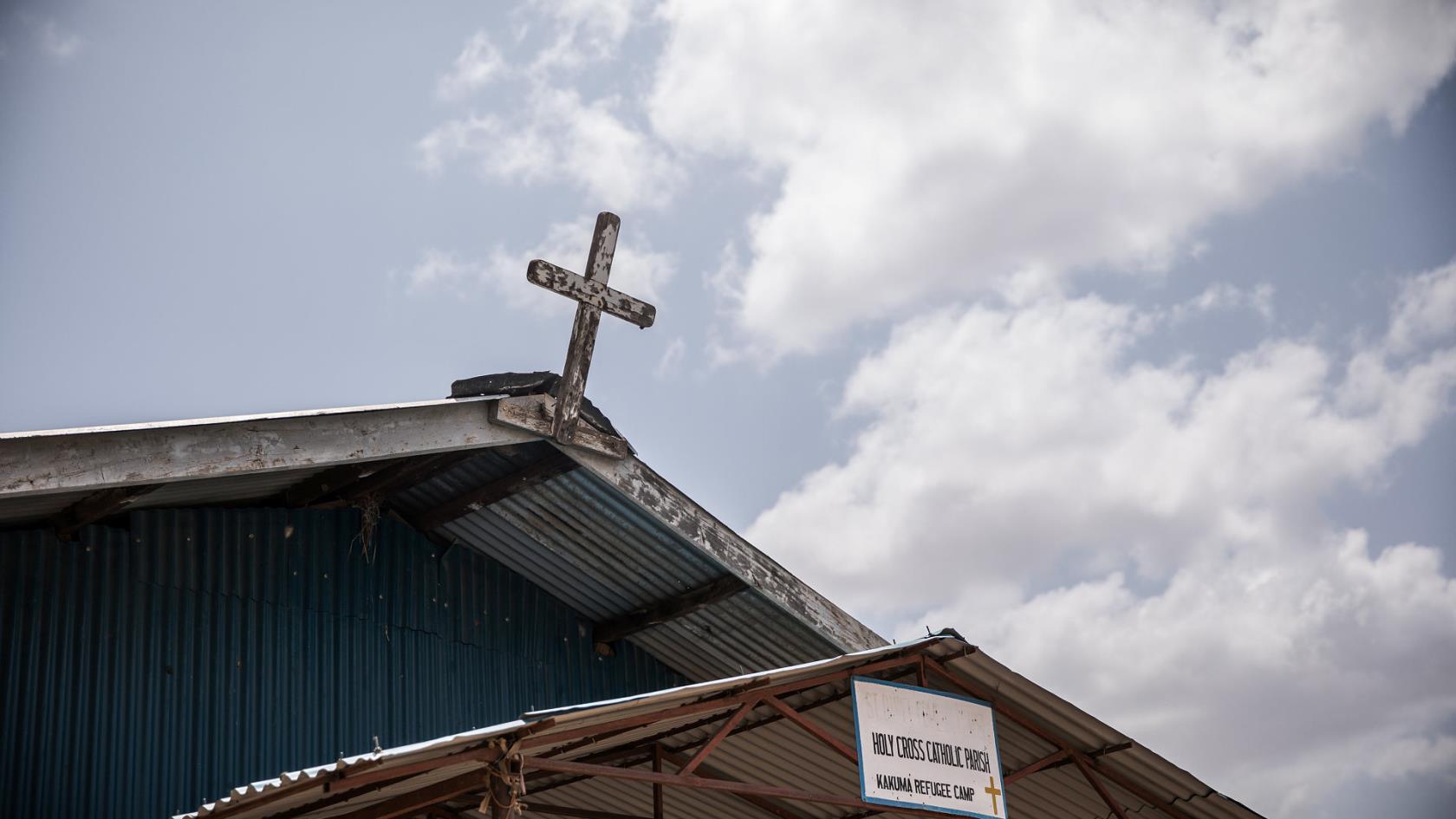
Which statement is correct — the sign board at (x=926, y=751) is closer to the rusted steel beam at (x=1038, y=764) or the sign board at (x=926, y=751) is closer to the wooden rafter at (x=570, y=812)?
the rusted steel beam at (x=1038, y=764)

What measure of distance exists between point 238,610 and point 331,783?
3353 millimetres

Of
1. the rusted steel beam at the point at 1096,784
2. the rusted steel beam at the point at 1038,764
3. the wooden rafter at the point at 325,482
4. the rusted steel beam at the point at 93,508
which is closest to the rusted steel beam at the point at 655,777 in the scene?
the rusted steel beam at the point at 1038,764

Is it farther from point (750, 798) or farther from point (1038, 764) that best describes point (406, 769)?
point (1038, 764)

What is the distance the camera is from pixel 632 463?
10375 millimetres

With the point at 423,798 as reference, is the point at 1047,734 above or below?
above

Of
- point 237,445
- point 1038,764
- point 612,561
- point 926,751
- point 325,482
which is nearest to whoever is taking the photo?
point 237,445

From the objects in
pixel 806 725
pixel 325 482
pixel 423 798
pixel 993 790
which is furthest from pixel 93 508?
pixel 993 790

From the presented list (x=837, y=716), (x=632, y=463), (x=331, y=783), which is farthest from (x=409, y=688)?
(x=331, y=783)

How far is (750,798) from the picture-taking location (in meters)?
11.5

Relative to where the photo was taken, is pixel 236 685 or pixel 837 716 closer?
pixel 236 685

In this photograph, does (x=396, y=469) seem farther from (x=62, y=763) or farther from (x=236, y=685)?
(x=62, y=763)

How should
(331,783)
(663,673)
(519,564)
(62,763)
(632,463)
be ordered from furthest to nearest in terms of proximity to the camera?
(663,673)
(519,564)
(632,463)
(62,763)
(331,783)

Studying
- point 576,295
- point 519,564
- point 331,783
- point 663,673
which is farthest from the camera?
point 663,673

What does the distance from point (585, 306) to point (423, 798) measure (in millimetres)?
3253
